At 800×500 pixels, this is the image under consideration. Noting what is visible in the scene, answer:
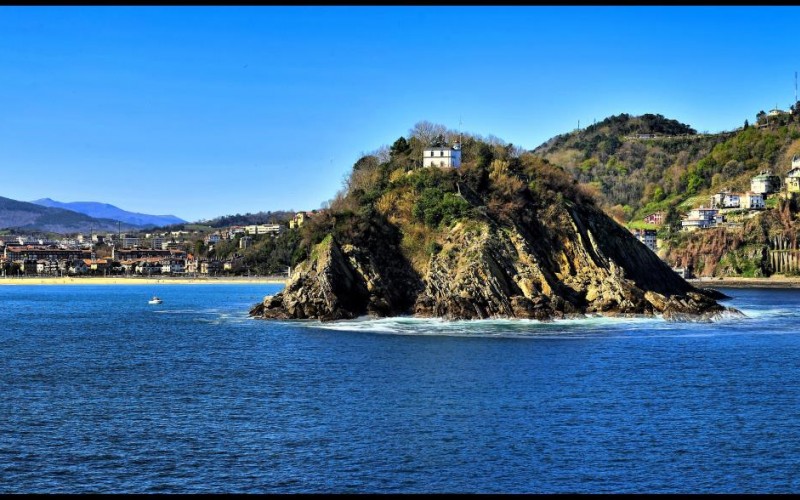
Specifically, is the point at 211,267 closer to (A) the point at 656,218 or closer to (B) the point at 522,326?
(A) the point at 656,218

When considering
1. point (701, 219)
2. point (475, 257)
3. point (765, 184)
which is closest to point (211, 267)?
point (701, 219)

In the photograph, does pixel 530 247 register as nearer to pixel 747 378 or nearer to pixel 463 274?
pixel 463 274

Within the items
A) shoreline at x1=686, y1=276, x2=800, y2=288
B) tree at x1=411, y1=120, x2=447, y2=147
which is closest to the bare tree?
tree at x1=411, y1=120, x2=447, y2=147

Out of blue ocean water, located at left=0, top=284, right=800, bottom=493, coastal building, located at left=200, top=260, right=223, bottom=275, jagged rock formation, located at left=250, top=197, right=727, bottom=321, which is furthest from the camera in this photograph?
coastal building, located at left=200, top=260, right=223, bottom=275

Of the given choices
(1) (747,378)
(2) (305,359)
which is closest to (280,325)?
(2) (305,359)

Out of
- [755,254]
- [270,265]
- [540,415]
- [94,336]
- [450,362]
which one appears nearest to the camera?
[540,415]

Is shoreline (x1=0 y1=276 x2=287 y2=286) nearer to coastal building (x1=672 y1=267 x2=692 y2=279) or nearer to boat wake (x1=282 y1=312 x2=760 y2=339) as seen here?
coastal building (x1=672 y1=267 x2=692 y2=279)

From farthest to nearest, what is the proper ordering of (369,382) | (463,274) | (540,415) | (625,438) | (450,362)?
(463,274), (450,362), (369,382), (540,415), (625,438)
